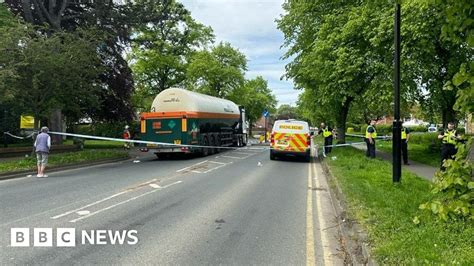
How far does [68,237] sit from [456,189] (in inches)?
224

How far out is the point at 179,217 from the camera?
8188 millimetres

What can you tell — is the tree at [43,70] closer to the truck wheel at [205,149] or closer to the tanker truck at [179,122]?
the tanker truck at [179,122]

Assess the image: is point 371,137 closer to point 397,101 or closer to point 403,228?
point 397,101

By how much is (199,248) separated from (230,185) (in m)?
6.42

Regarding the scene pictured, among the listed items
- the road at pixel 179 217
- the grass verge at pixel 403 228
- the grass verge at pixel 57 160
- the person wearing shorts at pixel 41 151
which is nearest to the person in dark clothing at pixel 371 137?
the road at pixel 179 217

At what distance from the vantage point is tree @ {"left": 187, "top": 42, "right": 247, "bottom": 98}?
47812mm

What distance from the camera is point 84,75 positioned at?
20703 mm

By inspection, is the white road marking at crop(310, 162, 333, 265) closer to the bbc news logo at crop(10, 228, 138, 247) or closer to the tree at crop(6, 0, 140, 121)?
the bbc news logo at crop(10, 228, 138, 247)

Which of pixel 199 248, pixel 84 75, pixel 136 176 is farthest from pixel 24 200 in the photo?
pixel 84 75

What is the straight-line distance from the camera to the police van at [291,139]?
20891 mm

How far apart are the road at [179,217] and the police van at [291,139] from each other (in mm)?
6465

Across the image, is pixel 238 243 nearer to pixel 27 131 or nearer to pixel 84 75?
pixel 84 75

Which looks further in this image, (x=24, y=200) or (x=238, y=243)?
(x=24, y=200)

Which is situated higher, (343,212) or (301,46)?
(301,46)
